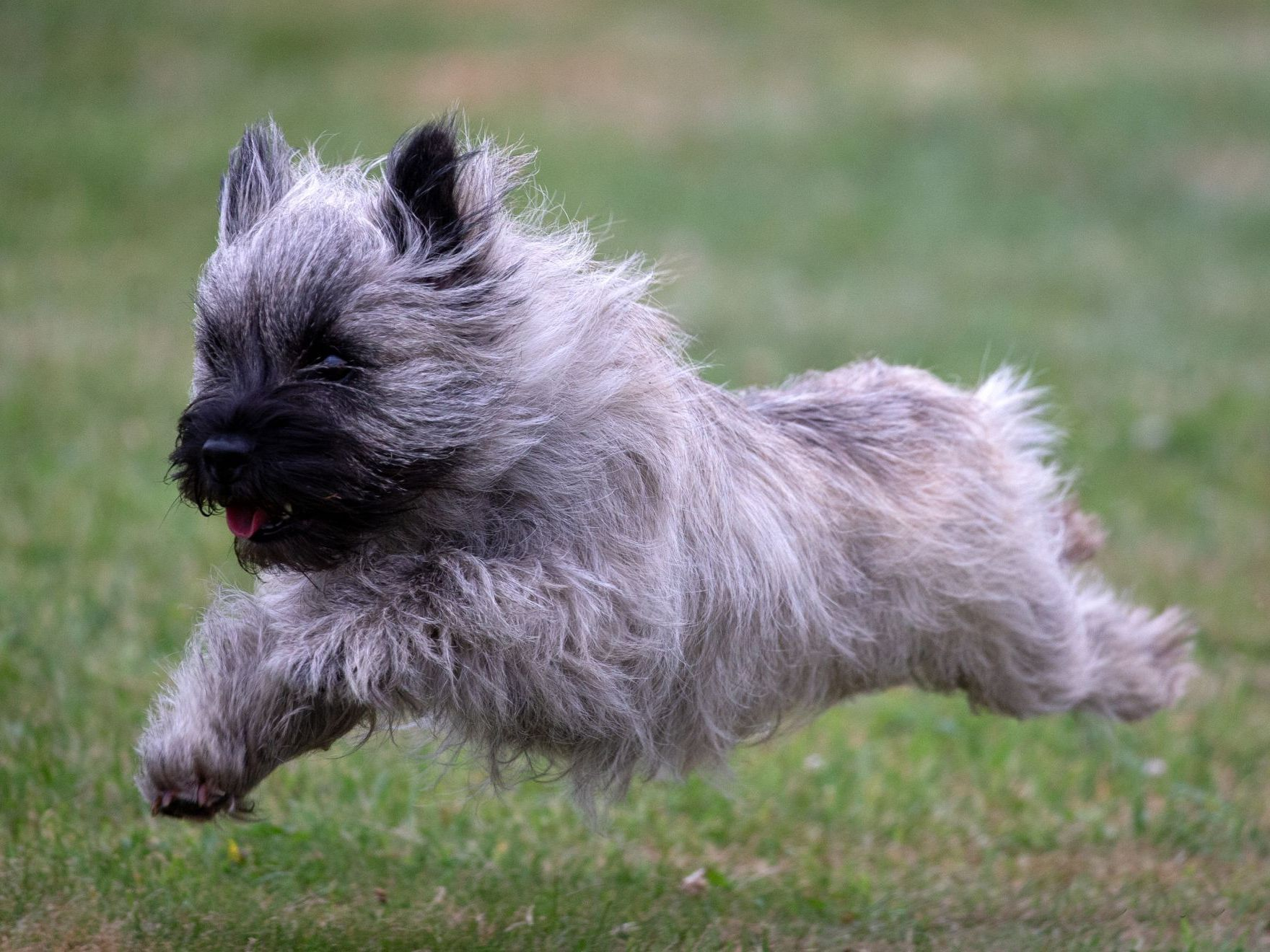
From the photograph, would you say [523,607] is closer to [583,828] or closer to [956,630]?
[956,630]

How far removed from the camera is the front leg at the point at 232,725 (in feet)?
11.8

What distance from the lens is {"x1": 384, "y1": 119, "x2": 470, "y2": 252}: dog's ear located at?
3775 millimetres

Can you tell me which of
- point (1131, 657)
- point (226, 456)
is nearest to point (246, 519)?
point (226, 456)

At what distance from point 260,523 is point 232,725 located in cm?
50

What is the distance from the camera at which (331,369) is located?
144 inches

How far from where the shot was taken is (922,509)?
15.1 ft

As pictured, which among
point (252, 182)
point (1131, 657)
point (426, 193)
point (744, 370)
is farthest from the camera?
point (744, 370)

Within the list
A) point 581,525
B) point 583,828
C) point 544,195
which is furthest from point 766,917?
point 544,195

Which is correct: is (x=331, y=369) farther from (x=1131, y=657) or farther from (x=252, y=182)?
(x=1131, y=657)

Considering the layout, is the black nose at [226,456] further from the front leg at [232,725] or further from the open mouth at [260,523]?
the front leg at [232,725]

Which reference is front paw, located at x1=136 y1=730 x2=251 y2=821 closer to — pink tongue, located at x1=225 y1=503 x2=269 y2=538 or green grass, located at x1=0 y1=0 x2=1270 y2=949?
pink tongue, located at x1=225 y1=503 x2=269 y2=538

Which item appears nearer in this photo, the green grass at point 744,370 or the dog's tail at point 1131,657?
the green grass at point 744,370

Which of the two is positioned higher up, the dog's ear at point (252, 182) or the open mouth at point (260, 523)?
the dog's ear at point (252, 182)

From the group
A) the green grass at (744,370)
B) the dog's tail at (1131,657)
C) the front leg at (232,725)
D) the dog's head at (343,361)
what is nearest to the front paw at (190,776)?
the front leg at (232,725)
